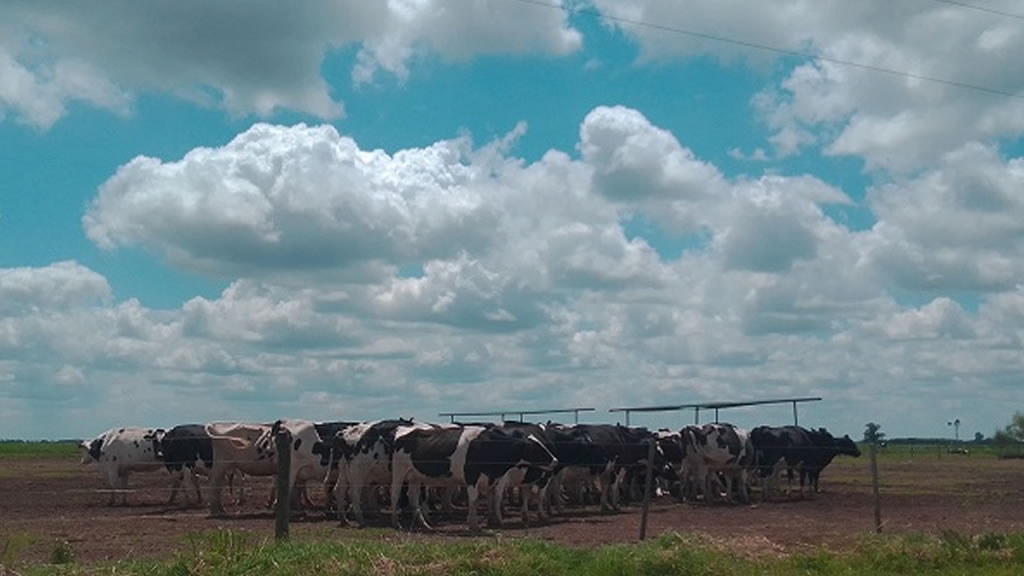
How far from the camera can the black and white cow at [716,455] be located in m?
36.9

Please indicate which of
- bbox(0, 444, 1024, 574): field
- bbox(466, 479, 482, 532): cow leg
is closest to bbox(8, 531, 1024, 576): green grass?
bbox(0, 444, 1024, 574): field

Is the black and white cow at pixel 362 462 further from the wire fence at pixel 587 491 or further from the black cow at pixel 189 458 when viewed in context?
the black cow at pixel 189 458

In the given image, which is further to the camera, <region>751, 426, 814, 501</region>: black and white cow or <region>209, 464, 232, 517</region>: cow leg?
→ <region>751, 426, 814, 501</region>: black and white cow

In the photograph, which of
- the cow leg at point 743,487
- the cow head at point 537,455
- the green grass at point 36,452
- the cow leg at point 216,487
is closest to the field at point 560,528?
the cow leg at point 216,487

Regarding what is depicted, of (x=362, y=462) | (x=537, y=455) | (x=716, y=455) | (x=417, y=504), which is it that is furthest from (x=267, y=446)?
(x=716, y=455)

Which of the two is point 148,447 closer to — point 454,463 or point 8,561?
point 454,463

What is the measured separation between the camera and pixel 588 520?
1114 inches

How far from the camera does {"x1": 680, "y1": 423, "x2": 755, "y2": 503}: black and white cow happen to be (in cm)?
3691

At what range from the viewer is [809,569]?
16516mm

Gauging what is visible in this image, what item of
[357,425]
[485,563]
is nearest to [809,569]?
[485,563]

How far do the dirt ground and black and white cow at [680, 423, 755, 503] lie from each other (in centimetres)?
133

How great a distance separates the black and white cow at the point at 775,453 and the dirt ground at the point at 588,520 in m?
1.52

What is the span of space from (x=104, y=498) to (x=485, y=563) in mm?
23804

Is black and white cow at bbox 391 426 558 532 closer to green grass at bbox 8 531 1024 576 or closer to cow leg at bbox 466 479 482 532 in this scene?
cow leg at bbox 466 479 482 532
